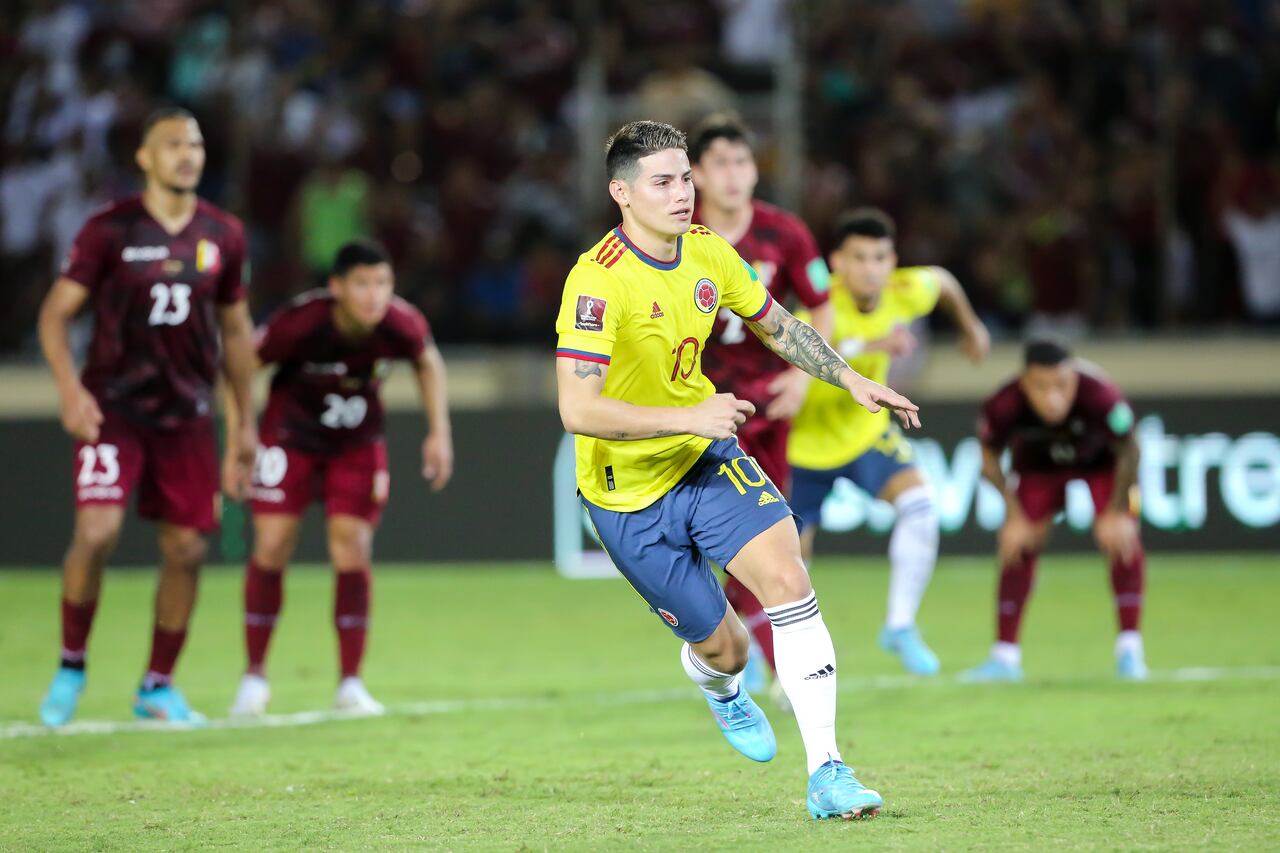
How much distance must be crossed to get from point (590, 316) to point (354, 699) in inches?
138

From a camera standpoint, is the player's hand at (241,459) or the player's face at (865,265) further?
the player's face at (865,265)

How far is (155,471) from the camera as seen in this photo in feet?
27.2

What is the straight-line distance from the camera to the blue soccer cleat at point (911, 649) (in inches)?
374

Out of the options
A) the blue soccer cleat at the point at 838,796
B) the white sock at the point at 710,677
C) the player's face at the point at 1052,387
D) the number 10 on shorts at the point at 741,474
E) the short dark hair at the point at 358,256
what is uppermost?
the short dark hair at the point at 358,256

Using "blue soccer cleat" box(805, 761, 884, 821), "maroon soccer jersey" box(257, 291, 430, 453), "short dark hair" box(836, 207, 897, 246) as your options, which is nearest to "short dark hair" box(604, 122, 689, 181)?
"blue soccer cleat" box(805, 761, 884, 821)

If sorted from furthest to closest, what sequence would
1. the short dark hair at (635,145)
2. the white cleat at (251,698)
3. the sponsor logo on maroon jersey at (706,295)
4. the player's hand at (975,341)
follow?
the player's hand at (975,341)
the white cleat at (251,698)
the sponsor logo on maroon jersey at (706,295)
the short dark hair at (635,145)

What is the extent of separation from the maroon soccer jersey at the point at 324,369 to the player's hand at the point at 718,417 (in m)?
3.61

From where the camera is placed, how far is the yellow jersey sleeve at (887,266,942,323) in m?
10.2

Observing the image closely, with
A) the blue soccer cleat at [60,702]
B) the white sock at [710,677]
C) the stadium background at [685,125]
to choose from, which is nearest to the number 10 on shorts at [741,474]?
the white sock at [710,677]

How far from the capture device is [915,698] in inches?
348

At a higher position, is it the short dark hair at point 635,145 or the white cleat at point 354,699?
the short dark hair at point 635,145

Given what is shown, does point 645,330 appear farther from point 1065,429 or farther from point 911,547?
point 1065,429

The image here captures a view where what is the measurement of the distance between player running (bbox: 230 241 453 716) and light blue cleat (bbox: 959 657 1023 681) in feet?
9.70

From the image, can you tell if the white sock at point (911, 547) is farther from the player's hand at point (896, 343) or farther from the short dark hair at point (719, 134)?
the short dark hair at point (719, 134)
